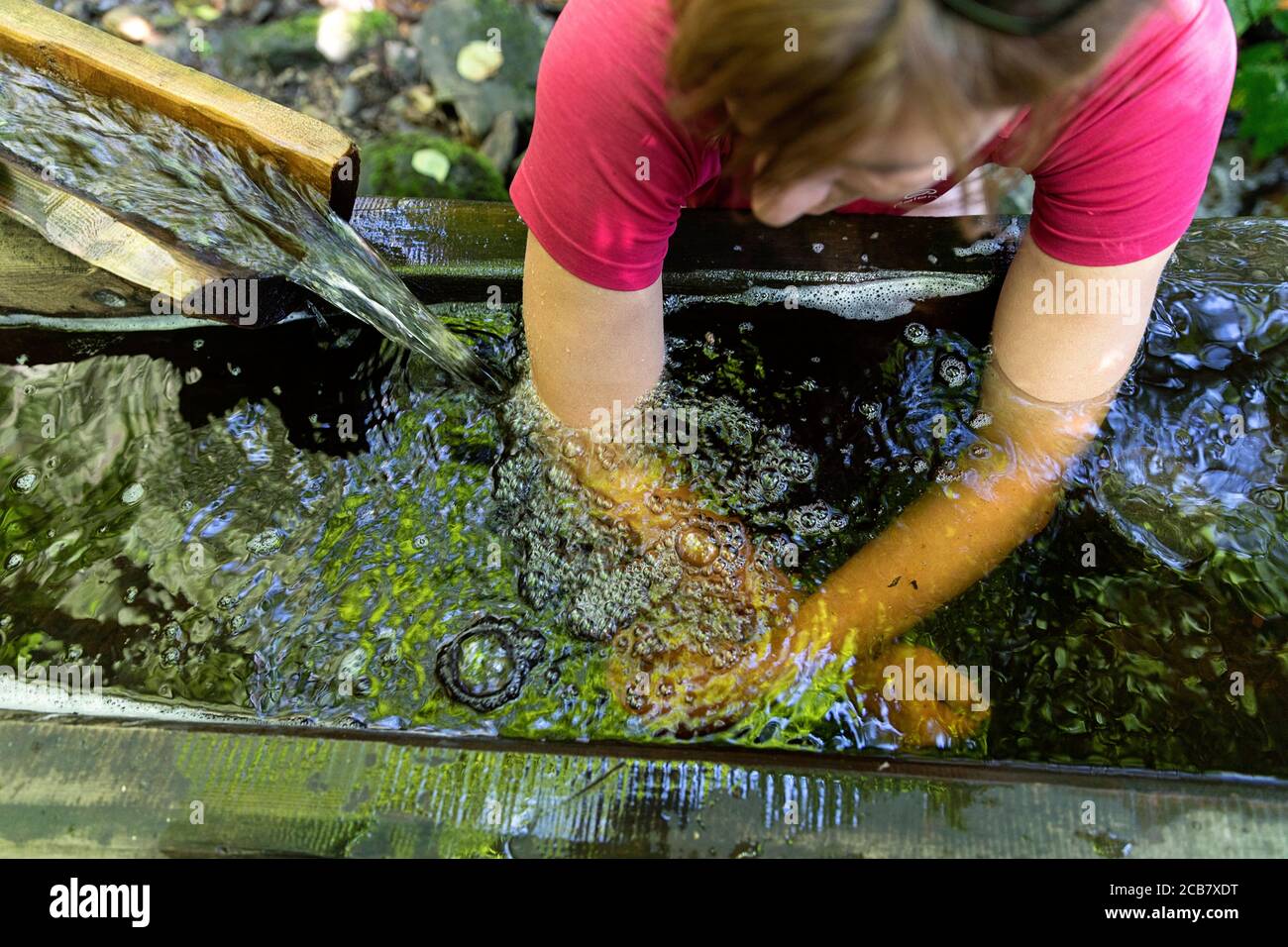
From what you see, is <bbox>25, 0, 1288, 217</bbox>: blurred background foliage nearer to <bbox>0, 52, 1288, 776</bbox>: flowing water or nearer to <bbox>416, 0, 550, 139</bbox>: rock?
<bbox>416, 0, 550, 139</bbox>: rock

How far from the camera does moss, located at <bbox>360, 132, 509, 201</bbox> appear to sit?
2.83 metres

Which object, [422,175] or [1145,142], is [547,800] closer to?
Result: [1145,142]

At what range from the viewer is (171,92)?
1.62m

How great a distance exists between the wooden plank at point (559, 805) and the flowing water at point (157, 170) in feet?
3.19

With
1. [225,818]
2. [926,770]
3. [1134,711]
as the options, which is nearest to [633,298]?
[926,770]

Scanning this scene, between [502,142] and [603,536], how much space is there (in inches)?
72.7

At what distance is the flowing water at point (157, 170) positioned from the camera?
167 cm

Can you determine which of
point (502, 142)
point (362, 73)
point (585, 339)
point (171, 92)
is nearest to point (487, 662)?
point (585, 339)

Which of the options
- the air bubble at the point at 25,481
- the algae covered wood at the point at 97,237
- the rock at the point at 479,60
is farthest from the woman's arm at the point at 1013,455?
the rock at the point at 479,60

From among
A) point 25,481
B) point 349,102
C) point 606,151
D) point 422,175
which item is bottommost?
point 25,481

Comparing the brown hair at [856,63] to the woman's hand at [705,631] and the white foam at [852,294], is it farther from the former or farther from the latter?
the white foam at [852,294]

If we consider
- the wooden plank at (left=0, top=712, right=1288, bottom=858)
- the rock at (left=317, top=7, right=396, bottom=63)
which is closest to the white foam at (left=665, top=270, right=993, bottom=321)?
the wooden plank at (left=0, top=712, right=1288, bottom=858)

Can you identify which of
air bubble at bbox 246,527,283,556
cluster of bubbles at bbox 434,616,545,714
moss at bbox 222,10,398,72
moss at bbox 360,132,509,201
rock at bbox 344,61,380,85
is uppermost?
moss at bbox 222,10,398,72

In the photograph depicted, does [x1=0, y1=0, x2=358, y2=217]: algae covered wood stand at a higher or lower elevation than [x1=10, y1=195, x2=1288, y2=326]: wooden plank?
higher
